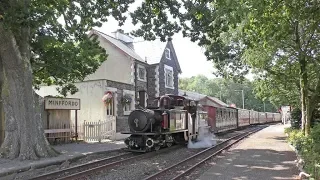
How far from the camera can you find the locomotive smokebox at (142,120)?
16047 millimetres

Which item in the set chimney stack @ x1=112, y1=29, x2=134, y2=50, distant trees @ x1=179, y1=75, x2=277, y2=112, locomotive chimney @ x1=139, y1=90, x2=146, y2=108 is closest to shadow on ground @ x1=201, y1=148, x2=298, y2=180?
locomotive chimney @ x1=139, y1=90, x2=146, y2=108

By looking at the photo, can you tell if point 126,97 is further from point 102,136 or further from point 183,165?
point 183,165

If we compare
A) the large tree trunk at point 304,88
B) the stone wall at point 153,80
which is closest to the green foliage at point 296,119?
the large tree trunk at point 304,88

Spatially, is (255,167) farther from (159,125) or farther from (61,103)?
(61,103)

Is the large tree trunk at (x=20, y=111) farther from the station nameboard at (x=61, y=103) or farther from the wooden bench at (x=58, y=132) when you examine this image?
the station nameboard at (x=61, y=103)

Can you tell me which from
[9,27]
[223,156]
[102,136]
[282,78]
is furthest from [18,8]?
[282,78]

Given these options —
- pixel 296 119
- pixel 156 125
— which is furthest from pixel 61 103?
pixel 296 119

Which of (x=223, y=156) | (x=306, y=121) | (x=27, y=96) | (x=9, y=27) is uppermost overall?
(x=9, y=27)

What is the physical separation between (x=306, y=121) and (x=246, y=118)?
28.6 meters

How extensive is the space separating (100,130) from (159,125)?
649 centimetres

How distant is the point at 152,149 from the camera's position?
16594 millimetres

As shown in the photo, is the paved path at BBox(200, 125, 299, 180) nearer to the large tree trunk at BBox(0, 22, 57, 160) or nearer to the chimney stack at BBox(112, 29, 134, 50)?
the large tree trunk at BBox(0, 22, 57, 160)

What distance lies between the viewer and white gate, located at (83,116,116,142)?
72.6 feet

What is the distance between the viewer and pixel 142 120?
637 inches
